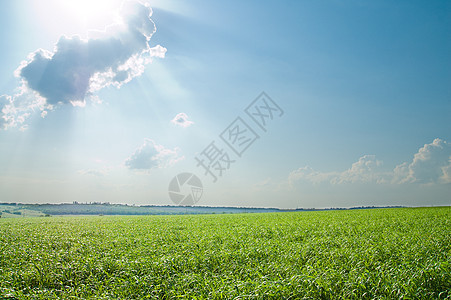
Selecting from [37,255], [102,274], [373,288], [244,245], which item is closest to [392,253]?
[373,288]

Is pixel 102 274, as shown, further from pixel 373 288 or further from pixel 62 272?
pixel 373 288

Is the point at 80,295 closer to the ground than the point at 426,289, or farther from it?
closer to the ground

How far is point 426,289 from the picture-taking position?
6.49m

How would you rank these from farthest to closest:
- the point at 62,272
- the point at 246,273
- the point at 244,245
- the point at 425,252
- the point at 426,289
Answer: the point at 244,245 → the point at 425,252 → the point at 62,272 → the point at 246,273 → the point at 426,289

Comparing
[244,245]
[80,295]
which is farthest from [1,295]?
[244,245]

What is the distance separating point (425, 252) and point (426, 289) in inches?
212

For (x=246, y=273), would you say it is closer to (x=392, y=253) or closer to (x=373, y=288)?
(x=373, y=288)

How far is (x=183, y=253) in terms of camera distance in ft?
36.9

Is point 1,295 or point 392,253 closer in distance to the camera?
point 1,295

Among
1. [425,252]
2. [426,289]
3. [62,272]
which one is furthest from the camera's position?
[425,252]

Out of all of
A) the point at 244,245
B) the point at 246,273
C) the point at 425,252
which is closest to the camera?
the point at 246,273

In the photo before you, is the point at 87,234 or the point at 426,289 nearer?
the point at 426,289

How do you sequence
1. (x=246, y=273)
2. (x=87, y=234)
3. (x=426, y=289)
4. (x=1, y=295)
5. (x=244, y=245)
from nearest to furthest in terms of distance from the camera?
(x=426, y=289) → (x=1, y=295) → (x=246, y=273) → (x=244, y=245) → (x=87, y=234)

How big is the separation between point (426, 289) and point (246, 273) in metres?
5.00
